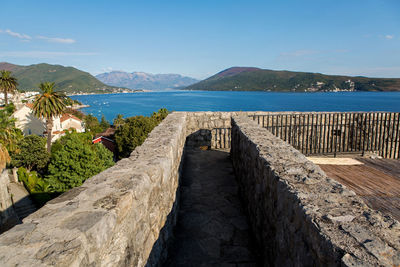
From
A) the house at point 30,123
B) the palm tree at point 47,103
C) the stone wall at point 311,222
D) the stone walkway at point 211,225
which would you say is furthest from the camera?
the house at point 30,123

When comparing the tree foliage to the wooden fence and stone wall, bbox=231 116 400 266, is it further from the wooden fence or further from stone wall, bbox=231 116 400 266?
stone wall, bbox=231 116 400 266

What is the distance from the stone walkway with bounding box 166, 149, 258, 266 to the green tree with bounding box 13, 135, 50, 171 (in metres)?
37.7

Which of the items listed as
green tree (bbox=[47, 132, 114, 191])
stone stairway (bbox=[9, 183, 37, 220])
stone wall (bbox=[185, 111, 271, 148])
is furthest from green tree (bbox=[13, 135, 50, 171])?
stone wall (bbox=[185, 111, 271, 148])

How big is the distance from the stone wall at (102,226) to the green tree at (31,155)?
40124 millimetres

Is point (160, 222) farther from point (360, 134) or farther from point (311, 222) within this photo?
point (360, 134)

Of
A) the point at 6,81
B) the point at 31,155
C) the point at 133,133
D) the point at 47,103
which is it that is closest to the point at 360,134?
the point at 133,133

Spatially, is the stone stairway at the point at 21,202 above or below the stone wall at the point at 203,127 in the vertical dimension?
below

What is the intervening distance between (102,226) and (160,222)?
1.42 metres

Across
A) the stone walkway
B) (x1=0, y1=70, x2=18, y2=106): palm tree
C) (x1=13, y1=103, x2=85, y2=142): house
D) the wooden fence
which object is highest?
(x1=0, y1=70, x2=18, y2=106): palm tree

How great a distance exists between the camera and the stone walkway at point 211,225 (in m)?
3.08

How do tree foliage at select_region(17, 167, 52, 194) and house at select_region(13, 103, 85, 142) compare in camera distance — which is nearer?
tree foliage at select_region(17, 167, 52, 194)

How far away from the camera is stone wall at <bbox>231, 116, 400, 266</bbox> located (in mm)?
1297

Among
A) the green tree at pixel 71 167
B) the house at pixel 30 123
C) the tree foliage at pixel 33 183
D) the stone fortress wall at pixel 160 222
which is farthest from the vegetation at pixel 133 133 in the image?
the house at pixel 30 123

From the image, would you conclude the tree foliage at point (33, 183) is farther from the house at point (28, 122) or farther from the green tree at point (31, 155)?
the house at point (28, 122)
